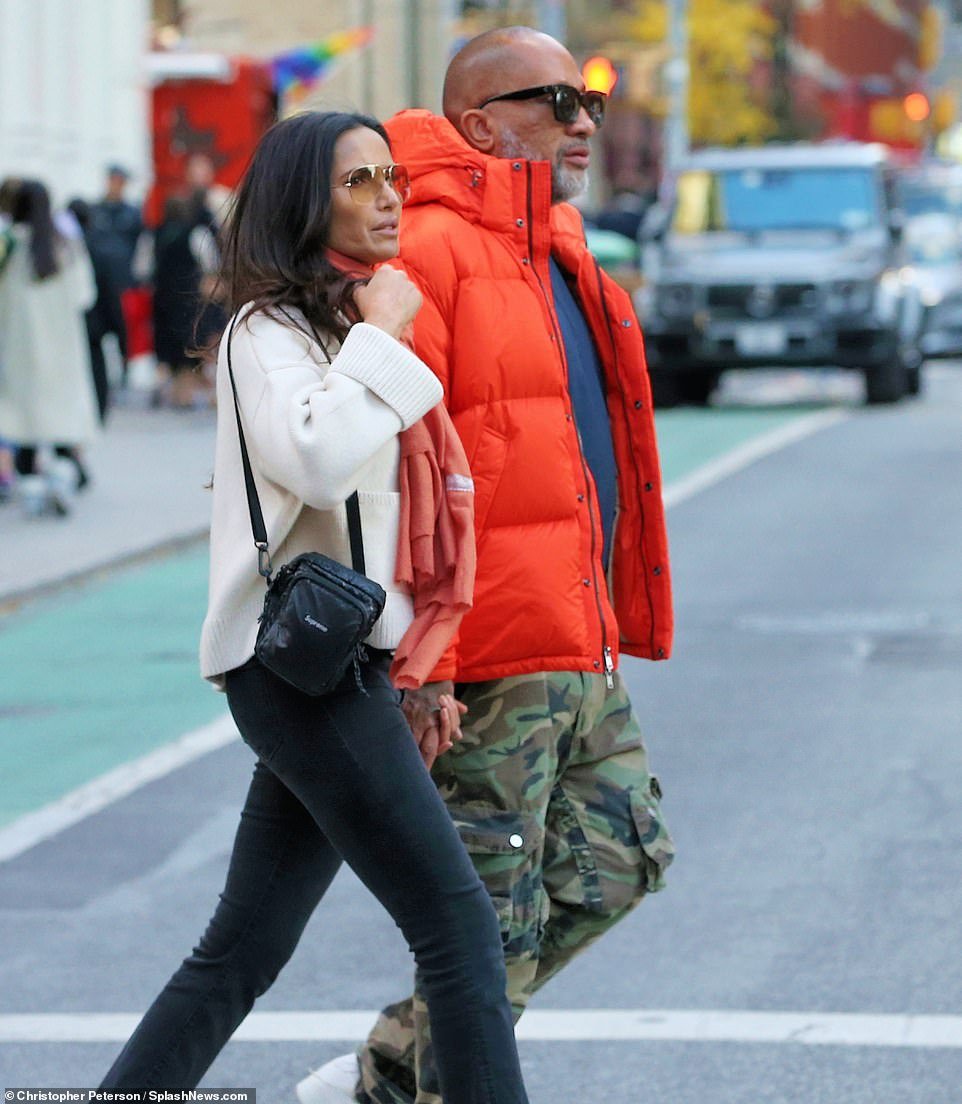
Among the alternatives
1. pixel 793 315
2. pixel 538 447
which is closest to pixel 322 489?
pixel 538 447

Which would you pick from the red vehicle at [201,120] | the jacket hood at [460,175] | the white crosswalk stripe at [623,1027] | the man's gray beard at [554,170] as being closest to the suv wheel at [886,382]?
the red vehicle at [201,120]

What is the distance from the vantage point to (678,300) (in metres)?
22.5

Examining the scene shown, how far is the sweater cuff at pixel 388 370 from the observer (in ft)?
12.1

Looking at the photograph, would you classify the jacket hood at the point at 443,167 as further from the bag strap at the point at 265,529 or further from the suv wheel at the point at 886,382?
the suv wheel at the point at 886,382

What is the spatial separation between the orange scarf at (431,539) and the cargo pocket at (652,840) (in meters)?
0.56

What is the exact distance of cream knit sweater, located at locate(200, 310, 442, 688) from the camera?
143 inches

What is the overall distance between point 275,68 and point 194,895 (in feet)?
77.6

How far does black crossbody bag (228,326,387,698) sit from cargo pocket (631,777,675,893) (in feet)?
2.46

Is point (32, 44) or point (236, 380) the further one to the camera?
point (32, 44)

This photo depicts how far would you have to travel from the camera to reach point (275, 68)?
29.2 m

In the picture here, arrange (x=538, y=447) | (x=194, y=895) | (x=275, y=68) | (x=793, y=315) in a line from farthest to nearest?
1. (x=275, y=68)
2. (x=793, y=315)
3. (x=194, y=895)
4. (x=538, y=447)

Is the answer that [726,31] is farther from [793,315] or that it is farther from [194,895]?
[194,895]

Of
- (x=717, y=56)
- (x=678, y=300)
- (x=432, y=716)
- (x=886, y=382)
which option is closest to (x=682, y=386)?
(x=678, y=300)

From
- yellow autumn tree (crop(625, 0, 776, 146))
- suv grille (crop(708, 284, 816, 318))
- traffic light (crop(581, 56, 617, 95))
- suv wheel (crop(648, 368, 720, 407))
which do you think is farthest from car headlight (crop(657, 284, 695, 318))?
yellow autumn tree (crop(625, 0, 776, 146))
